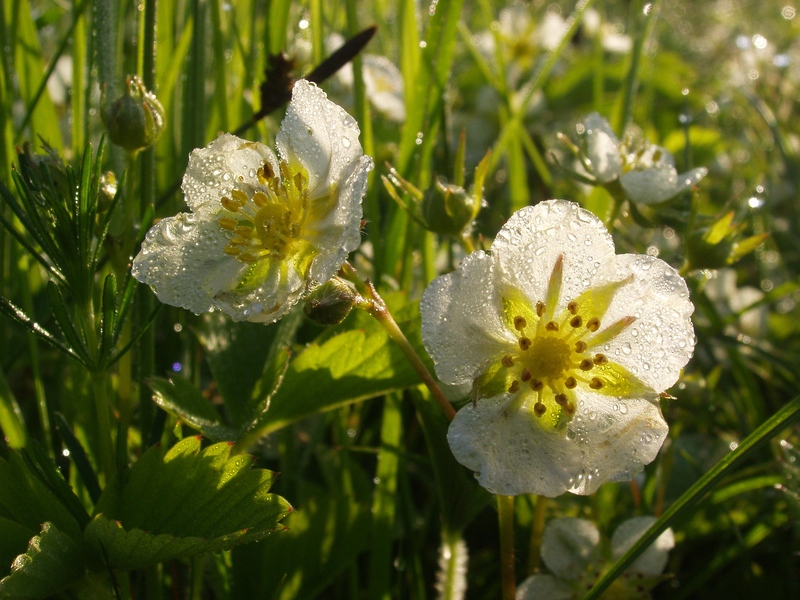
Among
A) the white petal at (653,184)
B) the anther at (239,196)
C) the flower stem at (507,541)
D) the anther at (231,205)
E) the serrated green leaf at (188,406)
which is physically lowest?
the flower stem at (507,541)

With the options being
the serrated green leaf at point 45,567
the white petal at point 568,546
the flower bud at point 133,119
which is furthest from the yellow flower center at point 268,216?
the white petal at point 568,546

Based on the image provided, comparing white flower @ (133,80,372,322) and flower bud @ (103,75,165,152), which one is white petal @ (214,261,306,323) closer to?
white flower @ (133,80,372,322)

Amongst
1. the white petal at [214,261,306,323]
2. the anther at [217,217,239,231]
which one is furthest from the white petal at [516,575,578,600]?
Answer: the anther at [217,217,239,231]

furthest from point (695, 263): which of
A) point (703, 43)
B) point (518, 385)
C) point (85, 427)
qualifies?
point (703, 43)

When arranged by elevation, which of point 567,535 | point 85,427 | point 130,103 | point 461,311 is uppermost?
point 130,103

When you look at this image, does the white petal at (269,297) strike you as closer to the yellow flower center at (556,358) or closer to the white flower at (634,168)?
the yellow flower center at (556,358)

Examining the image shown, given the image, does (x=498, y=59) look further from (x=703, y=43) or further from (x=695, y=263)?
(x=703, y=43)

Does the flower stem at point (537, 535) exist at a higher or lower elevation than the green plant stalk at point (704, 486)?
lower
